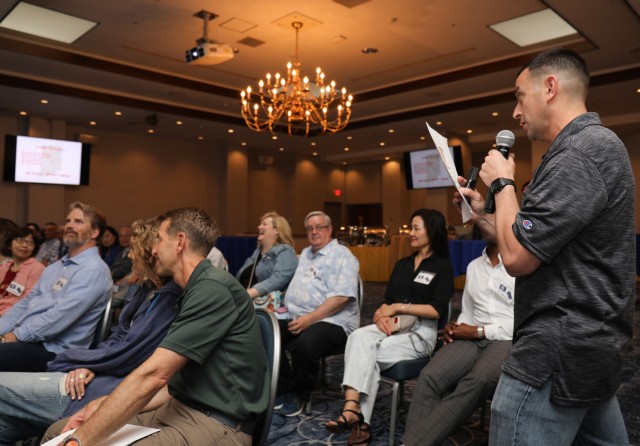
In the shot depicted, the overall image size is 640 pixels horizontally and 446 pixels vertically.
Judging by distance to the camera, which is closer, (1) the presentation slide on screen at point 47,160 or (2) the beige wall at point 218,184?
(1) the presentation slide on screen at point 47,160

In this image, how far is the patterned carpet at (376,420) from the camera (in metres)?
2.58

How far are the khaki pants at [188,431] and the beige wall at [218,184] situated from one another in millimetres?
9805

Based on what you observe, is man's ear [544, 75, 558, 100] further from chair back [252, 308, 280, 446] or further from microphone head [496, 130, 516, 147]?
chair back [252, 308, 280, 446]

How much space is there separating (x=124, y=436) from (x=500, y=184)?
1257 millimetres

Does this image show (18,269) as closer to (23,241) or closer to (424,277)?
(23,241)

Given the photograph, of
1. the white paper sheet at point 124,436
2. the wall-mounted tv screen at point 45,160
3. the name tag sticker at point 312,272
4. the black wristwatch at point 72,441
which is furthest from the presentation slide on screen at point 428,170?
the black wristwatch at point 72,441

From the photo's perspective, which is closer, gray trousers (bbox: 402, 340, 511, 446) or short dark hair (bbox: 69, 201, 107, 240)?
gray trousers (bbox: 402, 340, 511, 446)

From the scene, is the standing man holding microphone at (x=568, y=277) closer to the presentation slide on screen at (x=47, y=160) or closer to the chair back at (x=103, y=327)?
the chair back at (x=103, y=327)

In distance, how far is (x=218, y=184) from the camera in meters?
13.8

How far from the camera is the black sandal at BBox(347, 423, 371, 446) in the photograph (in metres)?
2.42

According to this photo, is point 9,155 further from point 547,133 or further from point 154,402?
point 547,133

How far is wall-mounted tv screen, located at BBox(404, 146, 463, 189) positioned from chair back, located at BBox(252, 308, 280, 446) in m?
9.68

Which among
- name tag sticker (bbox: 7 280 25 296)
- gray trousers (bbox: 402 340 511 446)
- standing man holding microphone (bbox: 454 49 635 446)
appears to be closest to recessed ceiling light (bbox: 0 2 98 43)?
name tag sticker (bbox: 7 280 25 296)

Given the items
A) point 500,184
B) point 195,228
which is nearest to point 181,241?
point 195,228
